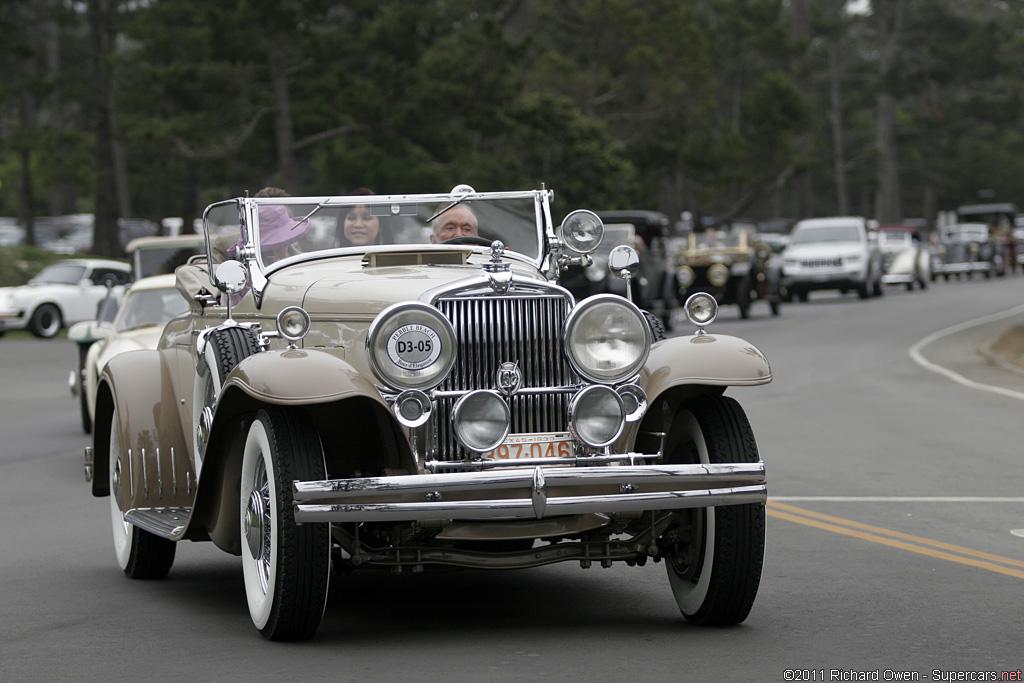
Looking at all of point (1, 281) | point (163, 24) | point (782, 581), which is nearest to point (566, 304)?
point (782, 581)

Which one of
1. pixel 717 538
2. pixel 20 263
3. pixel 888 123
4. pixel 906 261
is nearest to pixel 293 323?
pixel 717 538

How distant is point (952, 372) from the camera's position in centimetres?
2089

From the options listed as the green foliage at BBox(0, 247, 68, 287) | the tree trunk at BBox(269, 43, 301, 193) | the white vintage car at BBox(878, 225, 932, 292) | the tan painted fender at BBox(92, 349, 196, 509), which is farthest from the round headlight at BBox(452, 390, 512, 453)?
the white vintage car at BBox(878, 225, 932, 292)

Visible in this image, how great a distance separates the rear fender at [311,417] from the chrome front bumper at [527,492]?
1.15 feet

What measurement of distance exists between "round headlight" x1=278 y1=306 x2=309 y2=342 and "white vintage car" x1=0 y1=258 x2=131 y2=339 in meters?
26.1

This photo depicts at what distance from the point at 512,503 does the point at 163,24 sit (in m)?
38.8

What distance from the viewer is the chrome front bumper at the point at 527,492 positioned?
18.8 feet

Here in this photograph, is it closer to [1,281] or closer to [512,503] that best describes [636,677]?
[512,503]

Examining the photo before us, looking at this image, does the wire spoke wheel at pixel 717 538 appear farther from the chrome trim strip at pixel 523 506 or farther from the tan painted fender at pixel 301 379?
the tan painted fender at pixel 301 379

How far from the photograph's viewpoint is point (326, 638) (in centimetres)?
628

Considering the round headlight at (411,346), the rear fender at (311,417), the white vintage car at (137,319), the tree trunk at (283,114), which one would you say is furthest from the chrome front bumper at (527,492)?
the tree trunk at (283,114)

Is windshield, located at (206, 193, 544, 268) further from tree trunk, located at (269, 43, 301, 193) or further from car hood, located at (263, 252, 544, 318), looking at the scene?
tree trunk, located at (269, 43, 301, 193)

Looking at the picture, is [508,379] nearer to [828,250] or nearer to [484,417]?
[484,417]

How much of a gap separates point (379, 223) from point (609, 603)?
6.92ft
